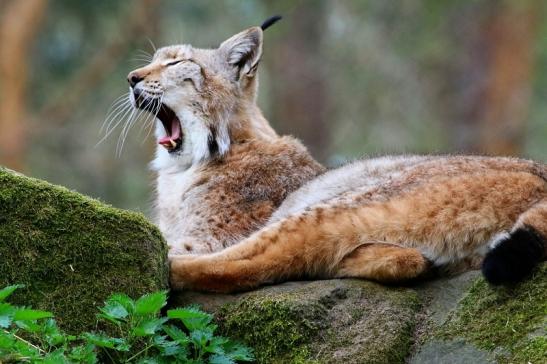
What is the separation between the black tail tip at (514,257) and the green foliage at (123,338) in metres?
1.31

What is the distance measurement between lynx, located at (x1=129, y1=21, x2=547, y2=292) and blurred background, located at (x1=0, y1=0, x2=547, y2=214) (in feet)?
25.7

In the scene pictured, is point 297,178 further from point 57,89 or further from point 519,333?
point 57,89

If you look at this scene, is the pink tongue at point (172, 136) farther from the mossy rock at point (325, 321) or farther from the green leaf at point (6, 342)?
the green leaf at point (6, 342)

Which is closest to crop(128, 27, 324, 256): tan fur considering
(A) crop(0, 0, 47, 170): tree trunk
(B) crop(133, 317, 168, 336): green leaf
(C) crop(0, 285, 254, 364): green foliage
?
(C) crop(0, 285, 254, 364): green foliage

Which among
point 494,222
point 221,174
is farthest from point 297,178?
point 494,222

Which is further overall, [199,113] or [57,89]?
[57,89]

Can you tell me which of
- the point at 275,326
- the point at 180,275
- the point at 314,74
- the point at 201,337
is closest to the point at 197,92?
the point at 180,275

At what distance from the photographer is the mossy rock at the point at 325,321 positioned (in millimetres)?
5055

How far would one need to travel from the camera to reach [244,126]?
7.81 metres

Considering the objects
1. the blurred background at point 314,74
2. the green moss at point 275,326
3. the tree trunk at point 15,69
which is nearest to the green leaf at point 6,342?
the green moss at point 275,326

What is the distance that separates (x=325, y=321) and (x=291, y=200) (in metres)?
1.87

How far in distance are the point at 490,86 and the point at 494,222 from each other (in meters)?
13.0

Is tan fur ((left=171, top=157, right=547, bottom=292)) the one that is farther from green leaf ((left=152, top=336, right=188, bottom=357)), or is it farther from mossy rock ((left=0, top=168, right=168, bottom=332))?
green leaf ((left=152, top=336, right=188, bottom=357))

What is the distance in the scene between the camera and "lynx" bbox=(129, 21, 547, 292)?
5430mm
